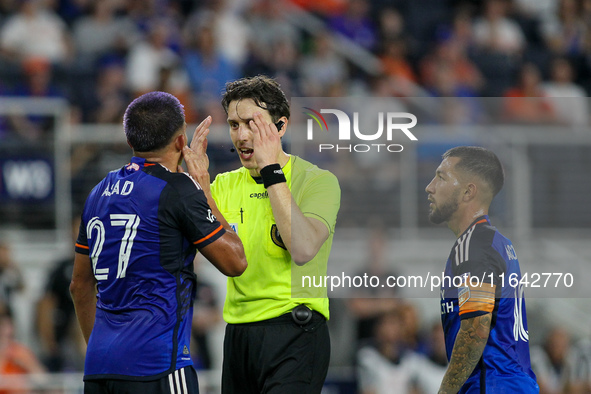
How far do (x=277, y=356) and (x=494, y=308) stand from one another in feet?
3.99

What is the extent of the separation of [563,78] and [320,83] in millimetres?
3870

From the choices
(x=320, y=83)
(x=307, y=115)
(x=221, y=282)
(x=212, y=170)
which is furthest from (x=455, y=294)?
(x=320, y=83)

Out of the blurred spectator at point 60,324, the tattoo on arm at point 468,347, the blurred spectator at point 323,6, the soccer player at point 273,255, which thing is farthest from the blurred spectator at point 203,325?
the blurred spectator at point 323,6

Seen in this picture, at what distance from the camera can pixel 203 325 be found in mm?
8438

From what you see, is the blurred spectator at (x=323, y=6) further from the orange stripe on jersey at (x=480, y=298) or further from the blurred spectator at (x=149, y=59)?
the orange stripe on jersey at (x=480, y=298)

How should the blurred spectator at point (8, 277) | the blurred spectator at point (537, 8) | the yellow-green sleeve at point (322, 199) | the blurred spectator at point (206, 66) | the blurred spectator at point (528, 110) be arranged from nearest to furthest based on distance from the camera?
the yellow-green sleeve at point (322, 199)
the blurred spectator at point (528, 110)
the blurred spectator at point (8, 277)
the blurred spectator at point (206, 66)
the blurred spectator at point (537, 8)

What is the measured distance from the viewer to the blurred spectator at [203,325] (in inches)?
330

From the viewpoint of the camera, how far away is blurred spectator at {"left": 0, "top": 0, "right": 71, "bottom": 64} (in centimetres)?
1009

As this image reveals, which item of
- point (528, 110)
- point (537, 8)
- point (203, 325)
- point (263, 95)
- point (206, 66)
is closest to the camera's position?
point (263, 95)

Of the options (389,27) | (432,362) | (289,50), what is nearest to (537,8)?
(389,27)

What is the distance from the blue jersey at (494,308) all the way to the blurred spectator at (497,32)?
8747 millimetres

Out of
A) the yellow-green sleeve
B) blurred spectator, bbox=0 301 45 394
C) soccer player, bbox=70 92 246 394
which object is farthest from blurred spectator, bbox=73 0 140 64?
soccer player, bbox=70 92 246 394

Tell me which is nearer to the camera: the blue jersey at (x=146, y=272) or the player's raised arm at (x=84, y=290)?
the blue jersey at (x=146, y=272)

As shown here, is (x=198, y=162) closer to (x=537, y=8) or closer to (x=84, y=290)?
(x=84, y=290)
